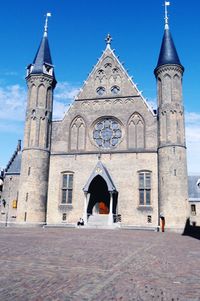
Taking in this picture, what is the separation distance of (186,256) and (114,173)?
19494 millimetres

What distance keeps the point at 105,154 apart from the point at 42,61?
13.4 m

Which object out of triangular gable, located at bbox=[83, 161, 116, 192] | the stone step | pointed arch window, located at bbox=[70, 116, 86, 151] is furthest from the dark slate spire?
the stone step

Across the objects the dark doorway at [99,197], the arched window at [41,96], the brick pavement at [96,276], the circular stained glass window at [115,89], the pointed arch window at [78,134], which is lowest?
the brick pavement at [96,276]

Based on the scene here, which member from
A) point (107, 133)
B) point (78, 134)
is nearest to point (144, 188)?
point (107, 133)

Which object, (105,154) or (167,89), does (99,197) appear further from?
(167,89)

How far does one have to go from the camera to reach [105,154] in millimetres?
31359

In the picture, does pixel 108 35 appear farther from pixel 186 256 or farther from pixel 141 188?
pixel 186 256

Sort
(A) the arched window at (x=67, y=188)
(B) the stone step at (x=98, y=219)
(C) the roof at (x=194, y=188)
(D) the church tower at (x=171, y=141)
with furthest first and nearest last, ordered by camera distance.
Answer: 1. (C) the roof at (x=194, y=188)
2. (A) the arched window at (x=67, y=188)
3. (B) the stone step at (x=98, y=219)
4. (D) the church tower at (x=171, y=141)

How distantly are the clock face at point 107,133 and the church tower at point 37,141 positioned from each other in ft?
18.3

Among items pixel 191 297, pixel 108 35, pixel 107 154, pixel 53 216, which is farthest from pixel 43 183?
pixel 191 297

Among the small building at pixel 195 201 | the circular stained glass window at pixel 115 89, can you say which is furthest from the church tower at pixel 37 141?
the small building at pixel 195 201

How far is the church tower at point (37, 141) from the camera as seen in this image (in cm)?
2991

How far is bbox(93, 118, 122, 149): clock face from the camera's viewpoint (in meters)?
32.3

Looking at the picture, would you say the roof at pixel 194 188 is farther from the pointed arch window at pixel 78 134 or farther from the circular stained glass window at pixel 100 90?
the circular stained glass window at pixel 100 90
